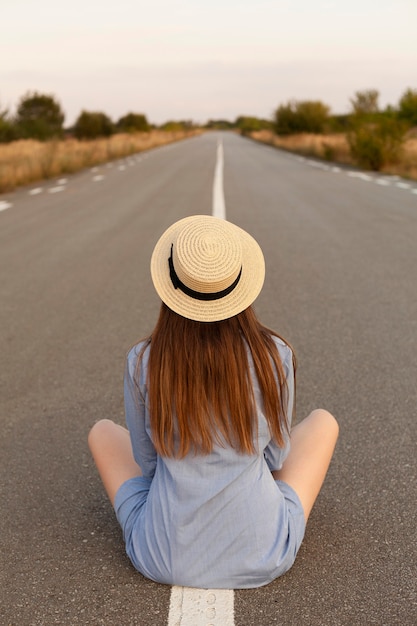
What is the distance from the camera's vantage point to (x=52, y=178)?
23.2m

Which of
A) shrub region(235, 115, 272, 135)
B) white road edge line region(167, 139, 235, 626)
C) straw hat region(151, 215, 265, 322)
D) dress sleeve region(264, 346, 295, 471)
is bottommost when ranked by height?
shrub region(235, 115, 272, 135)

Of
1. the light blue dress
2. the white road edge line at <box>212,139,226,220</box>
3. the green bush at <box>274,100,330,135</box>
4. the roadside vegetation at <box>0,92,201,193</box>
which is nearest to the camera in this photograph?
the light blue dress

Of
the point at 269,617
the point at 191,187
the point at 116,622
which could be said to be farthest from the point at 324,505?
the point at 191,187

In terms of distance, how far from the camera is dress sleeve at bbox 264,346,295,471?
8.84 ft

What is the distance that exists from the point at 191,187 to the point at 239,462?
594 inches

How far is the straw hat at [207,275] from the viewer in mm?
2475

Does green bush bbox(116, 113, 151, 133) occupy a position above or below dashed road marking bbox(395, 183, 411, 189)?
below

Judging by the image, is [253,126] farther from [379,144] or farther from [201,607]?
[201,607]

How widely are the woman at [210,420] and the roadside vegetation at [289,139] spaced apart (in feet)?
57.1

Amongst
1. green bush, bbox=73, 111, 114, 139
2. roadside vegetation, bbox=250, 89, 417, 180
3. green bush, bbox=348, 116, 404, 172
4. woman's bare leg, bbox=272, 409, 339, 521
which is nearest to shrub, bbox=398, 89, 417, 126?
roadside vegetation, bbox=250, 89, 417, 180

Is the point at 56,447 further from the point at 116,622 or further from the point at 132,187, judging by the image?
the point at 132,187

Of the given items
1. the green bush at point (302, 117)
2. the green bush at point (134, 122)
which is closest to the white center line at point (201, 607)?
the green bush at point (302, 117)

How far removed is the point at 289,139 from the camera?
46188 mm

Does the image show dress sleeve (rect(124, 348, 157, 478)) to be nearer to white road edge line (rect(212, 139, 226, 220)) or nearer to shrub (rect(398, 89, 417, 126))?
white road edge line (rect(212, 139, 226, 220))
